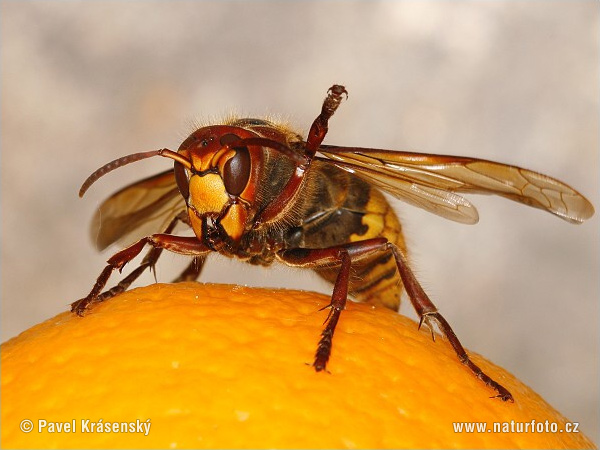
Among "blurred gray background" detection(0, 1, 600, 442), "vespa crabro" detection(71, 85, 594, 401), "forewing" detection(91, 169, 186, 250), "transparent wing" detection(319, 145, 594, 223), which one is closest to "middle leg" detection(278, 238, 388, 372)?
"vespa crabro" detection(71, 85, 594, 401)

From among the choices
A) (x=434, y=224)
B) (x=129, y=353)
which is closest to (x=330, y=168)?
(x=129, y=353)

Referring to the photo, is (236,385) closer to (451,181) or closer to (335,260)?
(335,260)

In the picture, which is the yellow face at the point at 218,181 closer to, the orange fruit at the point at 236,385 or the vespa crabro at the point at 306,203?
the vespa crabro at the point at 306,203

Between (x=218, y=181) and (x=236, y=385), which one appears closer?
(x=236, y=385)

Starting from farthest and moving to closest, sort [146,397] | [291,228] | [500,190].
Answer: [291,228]
[500,190]
[146,397]

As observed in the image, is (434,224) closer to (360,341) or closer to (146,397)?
(360,341)

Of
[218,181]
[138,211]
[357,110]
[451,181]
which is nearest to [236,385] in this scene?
[218,181]

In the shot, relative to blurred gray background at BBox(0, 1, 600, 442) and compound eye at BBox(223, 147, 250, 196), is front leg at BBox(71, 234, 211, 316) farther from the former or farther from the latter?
blurred gray background at BBox(0, 1, 600, 442)
